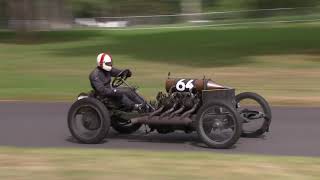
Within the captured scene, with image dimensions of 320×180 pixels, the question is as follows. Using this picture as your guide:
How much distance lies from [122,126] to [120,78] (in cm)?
76

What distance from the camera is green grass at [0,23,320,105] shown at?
1698 centimetres

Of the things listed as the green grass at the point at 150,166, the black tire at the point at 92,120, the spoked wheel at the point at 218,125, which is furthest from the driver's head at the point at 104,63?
the green grass at the point at 150,166

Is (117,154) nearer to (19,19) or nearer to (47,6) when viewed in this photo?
(19,19)

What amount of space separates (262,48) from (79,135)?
52.5ft

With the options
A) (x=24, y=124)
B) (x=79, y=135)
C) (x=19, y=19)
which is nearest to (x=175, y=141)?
(x=79, y=135)

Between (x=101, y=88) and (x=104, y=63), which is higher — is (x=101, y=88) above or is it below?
below

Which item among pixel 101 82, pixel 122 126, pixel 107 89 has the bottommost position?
pixel 122 126

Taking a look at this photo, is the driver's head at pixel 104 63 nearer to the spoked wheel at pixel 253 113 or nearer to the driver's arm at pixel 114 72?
the driver's arm at pixel 114 72

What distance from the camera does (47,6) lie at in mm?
50562

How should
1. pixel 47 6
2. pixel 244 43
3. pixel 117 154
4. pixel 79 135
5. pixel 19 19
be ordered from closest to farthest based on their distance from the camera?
pixel 117 154
pixel 79 135
pixel 244 43
pixel 19 19
pixel 47 6

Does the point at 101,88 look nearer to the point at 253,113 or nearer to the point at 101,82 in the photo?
the point at 101,82

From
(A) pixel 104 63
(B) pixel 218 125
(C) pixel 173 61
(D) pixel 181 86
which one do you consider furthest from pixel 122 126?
(C) pixel 173 61

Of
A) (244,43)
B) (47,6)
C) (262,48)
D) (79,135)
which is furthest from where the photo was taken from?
(47,6)

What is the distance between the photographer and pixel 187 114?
10.0m
